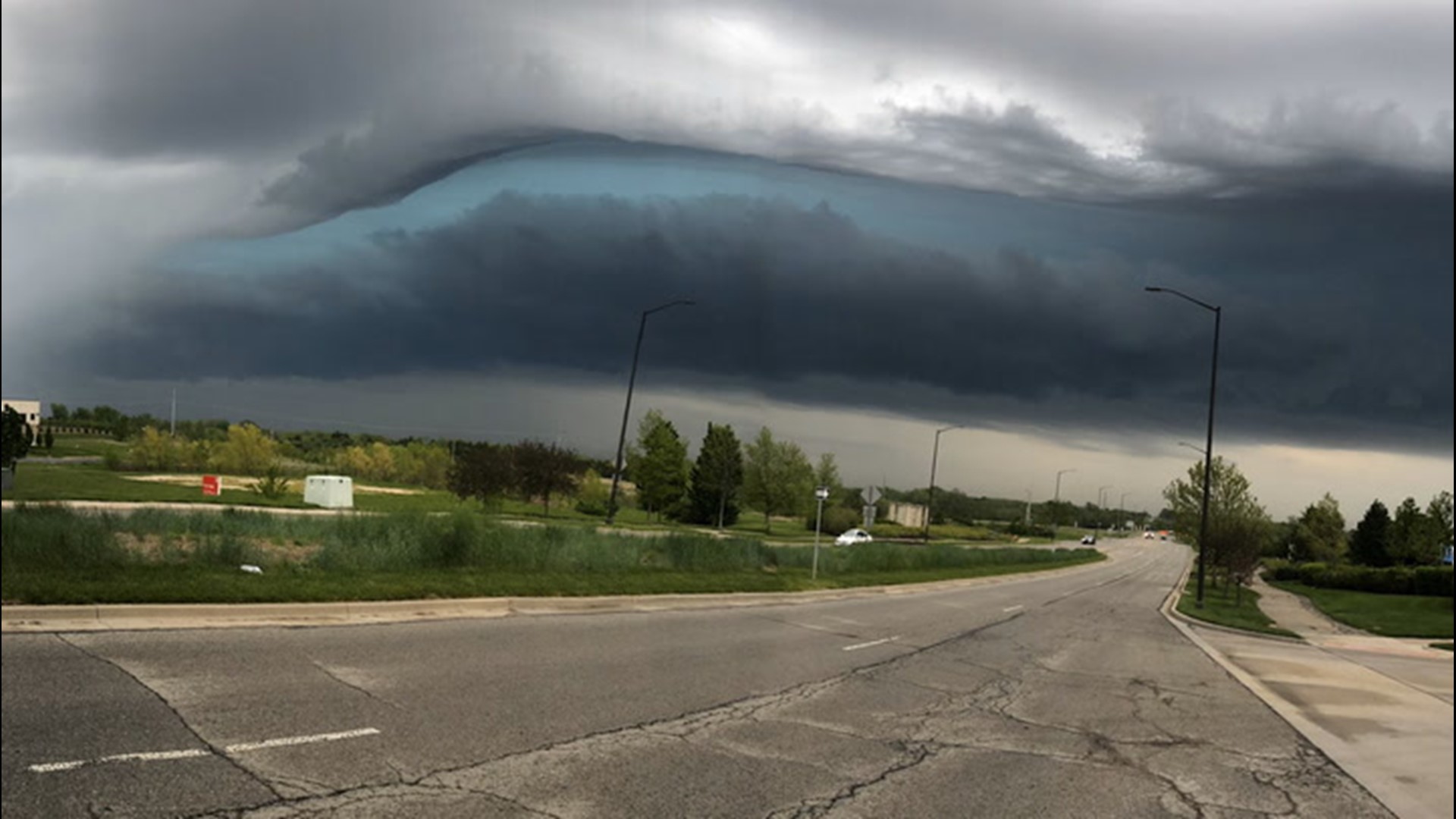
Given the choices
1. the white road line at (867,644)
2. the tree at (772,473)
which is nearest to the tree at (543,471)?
the white road line at (867,644)

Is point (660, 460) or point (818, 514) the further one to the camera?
point (818, 514)

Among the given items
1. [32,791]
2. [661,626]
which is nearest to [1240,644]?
[661,626]

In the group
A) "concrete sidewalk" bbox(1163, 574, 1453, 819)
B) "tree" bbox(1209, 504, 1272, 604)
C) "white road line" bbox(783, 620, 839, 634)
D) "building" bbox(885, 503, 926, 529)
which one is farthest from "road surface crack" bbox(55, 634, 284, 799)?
"building" bbox(885, 503, 926, 529)

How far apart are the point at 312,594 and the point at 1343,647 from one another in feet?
63.3

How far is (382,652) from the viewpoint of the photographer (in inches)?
440

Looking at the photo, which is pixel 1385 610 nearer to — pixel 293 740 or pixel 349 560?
pixel 349 560

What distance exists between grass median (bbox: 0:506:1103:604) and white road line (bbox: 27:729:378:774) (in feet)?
19.6

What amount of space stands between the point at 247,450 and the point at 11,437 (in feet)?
30.4

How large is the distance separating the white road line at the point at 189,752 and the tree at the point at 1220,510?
7.95 meters

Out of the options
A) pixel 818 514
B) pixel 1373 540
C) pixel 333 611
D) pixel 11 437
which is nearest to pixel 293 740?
pixel 11 437

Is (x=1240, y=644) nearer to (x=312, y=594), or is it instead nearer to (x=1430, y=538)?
(x=1430, y=538)

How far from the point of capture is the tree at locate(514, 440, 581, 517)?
85.4ft

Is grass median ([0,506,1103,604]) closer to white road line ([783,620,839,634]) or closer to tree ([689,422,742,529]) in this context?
white road line ([783,620,839,634])

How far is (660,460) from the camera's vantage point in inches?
444
